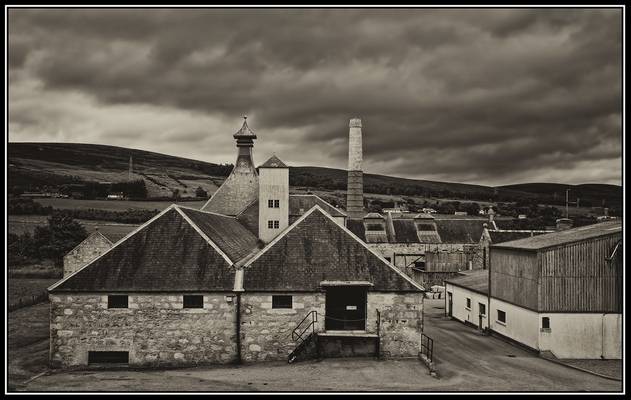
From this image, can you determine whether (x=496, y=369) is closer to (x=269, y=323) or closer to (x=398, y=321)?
(x=398, y=321)

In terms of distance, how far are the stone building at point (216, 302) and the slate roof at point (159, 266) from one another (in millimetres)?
42

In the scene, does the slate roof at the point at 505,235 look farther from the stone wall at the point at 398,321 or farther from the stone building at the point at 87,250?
the stone building at the point at 87,250

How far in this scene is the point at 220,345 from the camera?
22344mm

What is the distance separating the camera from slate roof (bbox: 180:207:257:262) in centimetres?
2539

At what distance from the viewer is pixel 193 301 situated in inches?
889

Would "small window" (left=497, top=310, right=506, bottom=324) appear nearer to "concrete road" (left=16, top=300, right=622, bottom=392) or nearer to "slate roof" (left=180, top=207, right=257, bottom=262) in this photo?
"concrete road" (left=16, top=300, right=622, bottom=392)

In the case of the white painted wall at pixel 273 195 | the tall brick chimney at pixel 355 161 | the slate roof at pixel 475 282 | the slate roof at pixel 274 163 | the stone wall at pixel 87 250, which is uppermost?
the tall brick chimney at pixel 355 161

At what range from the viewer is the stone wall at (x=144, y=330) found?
72.5 ft

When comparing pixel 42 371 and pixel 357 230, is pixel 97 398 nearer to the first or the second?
pixel 42 371

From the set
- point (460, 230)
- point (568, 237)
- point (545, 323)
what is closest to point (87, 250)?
point (545, 323)

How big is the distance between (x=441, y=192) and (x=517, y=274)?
116748mm

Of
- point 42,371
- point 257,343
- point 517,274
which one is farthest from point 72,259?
point 517,274

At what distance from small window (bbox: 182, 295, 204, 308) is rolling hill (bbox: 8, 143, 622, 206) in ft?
215

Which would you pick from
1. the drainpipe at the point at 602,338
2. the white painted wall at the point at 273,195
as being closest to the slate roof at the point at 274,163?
the white painted wall at the point at 273,195
